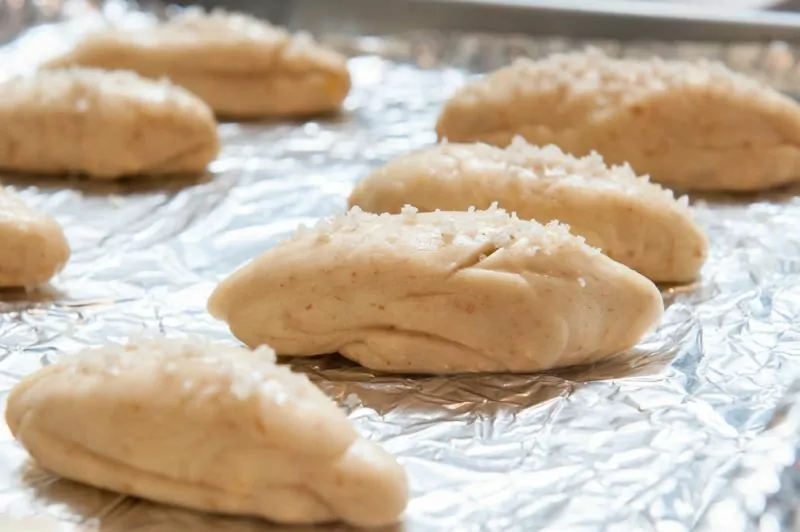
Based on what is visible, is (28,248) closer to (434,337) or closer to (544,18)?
(434,337)

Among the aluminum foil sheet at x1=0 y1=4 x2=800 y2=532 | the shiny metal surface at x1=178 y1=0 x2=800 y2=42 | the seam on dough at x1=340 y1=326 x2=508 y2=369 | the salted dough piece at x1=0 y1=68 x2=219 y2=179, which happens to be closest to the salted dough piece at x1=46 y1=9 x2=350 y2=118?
the aluminum foil sheet at x1=0 y1=4 x2=800 y2=532

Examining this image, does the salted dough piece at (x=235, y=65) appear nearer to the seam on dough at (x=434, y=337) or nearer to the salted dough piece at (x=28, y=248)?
the salted dough piece at (x=28, y=248)

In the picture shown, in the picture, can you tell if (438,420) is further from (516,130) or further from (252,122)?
(252,122)

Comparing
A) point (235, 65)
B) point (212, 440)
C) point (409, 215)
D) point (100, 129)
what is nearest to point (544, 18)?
point (235, 65)

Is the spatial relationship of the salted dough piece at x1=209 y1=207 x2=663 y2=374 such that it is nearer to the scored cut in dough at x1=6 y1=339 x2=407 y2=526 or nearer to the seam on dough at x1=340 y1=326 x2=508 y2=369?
the seam on dough at x1=340 y1=326 x2=508 y2=369

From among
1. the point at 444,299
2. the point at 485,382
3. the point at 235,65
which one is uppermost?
the point at 235,65

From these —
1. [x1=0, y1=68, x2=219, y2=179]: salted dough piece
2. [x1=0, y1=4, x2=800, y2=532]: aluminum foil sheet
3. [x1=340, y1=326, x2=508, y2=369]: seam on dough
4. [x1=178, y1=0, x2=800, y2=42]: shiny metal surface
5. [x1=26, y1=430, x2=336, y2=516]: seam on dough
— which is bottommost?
[x1=0, y1=4, x2=800, y2=532]: aluminum foil sheet
